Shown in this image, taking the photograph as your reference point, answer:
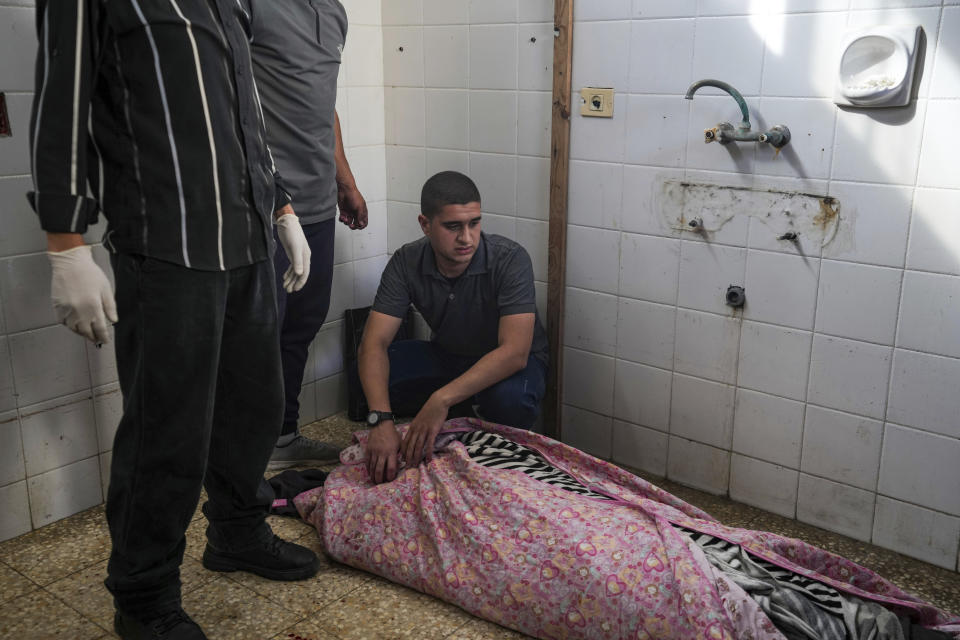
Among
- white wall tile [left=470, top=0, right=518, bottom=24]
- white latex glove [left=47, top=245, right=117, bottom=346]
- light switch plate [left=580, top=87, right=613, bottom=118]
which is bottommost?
white latex glove [left=47, top=245, right=117, bottom=346]

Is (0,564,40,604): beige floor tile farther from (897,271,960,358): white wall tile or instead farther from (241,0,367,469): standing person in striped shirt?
(897,271,960,358): white wall tile

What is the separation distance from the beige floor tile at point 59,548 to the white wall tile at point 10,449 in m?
0.16

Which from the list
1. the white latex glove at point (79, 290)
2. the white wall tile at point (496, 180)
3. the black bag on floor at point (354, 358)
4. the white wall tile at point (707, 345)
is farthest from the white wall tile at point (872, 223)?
the white latex glove at point (79, 290)

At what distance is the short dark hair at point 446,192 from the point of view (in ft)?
7.70

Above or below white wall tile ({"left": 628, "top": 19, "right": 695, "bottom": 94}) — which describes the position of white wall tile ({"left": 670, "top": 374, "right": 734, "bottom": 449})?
below

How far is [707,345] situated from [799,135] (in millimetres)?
616

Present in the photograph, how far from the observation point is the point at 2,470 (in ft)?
7.30

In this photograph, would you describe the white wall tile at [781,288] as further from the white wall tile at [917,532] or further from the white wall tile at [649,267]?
the white wall tile at [917,532]

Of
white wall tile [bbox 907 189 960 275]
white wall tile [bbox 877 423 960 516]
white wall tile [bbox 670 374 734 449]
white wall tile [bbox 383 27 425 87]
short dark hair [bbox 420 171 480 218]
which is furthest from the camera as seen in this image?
white wall tile [bbox 383 27 425 87]

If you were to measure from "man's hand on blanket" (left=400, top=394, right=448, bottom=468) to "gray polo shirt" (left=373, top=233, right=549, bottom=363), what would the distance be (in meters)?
0.35

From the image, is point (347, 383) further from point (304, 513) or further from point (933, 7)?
point (933, 7)

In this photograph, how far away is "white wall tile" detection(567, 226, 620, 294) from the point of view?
2.59 metres

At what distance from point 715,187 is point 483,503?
3.43 ft

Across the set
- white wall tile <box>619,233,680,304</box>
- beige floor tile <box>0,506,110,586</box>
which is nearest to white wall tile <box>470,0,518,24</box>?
white wall tile <box>619,233,680,304</box>
